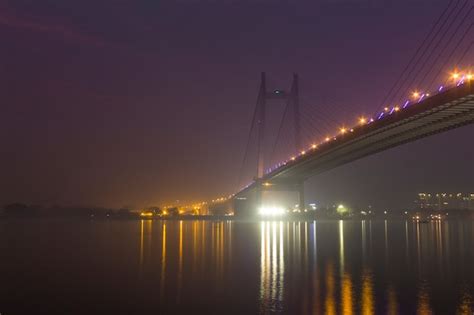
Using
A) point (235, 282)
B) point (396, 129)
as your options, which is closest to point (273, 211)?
point (396, 129)

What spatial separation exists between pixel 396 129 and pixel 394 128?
300mm

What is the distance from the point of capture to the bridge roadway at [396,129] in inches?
1102

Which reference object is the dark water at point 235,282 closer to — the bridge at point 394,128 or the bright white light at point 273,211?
the bridge at point 394,128

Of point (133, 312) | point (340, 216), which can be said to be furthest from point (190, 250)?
point (340, 216)

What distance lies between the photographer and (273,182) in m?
72.8

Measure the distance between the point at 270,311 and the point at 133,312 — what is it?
2961mm

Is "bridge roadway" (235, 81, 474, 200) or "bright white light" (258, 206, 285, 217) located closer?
"bridge roadway" (235, 81, 474, 200)

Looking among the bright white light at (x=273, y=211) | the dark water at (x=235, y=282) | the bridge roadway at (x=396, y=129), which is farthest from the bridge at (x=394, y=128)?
the bright white light at (x=273, y=211)

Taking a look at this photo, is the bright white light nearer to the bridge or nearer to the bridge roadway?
the bridge

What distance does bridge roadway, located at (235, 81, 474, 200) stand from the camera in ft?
91.8

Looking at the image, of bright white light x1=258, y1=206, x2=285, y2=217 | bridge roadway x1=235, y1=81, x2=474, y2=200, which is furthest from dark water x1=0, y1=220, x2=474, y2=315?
bright white light x1=258, y1=206, x2=285, y2=217

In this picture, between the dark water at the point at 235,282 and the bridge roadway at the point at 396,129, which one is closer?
the dark water at the point at 235,282

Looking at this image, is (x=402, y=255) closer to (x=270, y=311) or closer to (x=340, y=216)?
(x=270, y=311)

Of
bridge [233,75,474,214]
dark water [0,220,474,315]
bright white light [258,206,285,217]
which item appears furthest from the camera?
bright white light [258,206,285,217]
